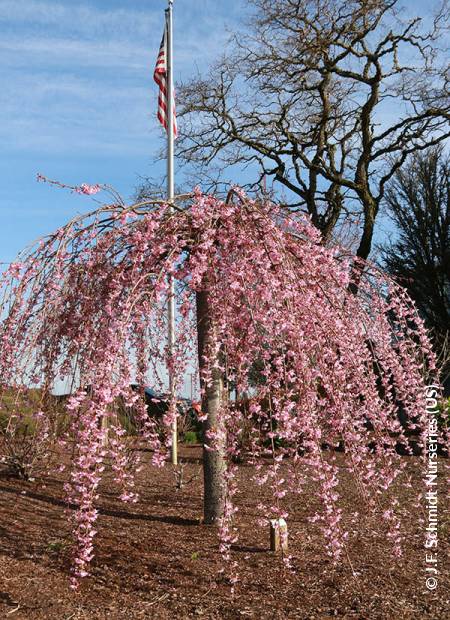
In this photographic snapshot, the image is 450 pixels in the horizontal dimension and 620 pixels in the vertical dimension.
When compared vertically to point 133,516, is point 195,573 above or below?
below

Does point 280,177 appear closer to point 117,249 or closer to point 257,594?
point 117,249

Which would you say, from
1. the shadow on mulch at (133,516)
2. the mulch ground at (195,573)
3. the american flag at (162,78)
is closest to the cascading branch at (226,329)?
the mulch ground at (195,573)

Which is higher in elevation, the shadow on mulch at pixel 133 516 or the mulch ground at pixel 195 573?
the shadow on mulch at pixel 133 516

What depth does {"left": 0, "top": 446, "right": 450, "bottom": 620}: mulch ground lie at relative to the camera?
3447 millimetres

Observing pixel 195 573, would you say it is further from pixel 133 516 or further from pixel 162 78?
pixel 162 78

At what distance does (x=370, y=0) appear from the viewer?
1302cm

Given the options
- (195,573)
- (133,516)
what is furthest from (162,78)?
(195,573)

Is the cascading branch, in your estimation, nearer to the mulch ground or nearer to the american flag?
the mulch ground

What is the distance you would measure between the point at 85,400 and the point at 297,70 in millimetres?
12899

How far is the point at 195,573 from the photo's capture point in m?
3.94

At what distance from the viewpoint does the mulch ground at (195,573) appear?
11.3 ft

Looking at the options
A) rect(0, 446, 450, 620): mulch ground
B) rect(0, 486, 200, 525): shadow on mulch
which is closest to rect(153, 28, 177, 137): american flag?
rect(0, 486, 200, 525): shadow on mulch

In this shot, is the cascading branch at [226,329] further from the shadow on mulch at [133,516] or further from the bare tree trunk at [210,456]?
the shadow on mulch at [133,516]

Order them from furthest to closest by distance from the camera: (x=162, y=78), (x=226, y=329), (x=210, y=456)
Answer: (x=162, y=78) → (x=210, y=456) → (x=226, y=329)
